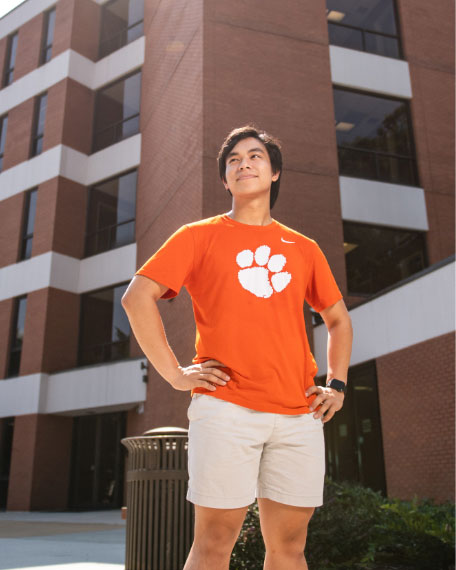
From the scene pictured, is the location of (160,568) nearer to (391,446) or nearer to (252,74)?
(391,446)

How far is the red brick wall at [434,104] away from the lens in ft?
48.3

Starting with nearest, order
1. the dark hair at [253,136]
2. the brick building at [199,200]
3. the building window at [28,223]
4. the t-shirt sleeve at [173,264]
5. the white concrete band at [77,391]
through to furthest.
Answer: the t-shirt sleeve at [173,264], the dark hair at [253,136], the brick building at [199,200], the white concrete band at [77,391], the building window at [28,223]

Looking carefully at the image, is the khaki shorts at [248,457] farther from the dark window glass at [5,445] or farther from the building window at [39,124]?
the building window at [39,124]

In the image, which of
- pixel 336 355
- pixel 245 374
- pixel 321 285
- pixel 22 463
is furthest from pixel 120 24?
pixel 245 374

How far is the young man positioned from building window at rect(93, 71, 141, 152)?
16769 millimetres

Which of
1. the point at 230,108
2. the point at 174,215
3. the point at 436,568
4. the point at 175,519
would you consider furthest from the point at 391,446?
the point at 230,108

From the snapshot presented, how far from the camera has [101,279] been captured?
17.5m

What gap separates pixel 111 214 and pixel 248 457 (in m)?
17.0

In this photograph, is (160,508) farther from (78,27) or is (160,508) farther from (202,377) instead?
(78,27)

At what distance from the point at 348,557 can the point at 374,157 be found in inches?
457

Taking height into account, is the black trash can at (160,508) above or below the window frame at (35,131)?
below

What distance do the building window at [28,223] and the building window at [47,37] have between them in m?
5.27

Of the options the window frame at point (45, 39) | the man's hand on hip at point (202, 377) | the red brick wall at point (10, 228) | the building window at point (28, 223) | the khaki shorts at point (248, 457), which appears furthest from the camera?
the window frame at point (45, 39)

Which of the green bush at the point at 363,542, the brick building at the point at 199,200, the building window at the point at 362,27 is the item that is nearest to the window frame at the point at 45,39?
the brick building at the point at 199,200
